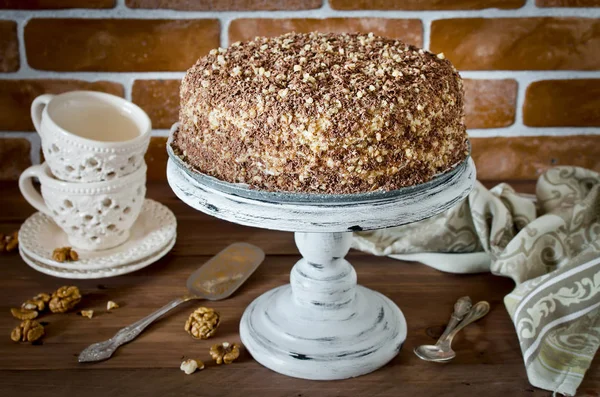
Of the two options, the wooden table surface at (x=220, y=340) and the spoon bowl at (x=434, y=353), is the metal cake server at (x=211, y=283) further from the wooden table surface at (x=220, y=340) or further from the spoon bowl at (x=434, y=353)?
the spoon bowl at (x=434, y=353)

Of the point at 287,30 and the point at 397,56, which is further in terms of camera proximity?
the point at 287,30

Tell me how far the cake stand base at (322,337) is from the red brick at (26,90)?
1.65 ft

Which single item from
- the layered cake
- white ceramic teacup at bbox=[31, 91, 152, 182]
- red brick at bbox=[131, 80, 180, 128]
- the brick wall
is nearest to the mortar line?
the brick wall

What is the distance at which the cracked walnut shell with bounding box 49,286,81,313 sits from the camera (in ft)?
2.74

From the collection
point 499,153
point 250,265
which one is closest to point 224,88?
point 250,265

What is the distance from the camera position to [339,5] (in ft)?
3.67

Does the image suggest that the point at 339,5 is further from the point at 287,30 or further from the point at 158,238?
the point at 158,238

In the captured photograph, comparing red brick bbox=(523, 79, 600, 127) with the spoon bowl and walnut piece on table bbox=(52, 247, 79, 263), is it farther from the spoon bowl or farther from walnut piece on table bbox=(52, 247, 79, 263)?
walnut piece on table bbox=(52, 247, 79, 263)

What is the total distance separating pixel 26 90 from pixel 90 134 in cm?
25

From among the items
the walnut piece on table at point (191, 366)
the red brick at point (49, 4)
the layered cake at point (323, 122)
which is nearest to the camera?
the layered cake at point (323, 122)

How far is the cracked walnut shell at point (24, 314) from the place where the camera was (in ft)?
2.68

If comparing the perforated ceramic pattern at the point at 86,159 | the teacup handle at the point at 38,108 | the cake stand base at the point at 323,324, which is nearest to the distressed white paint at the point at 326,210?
the cake stand base at the point at 323,324

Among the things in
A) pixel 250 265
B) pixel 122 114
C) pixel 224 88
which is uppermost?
pixel 224 88

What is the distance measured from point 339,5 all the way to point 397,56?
1.42 ft
